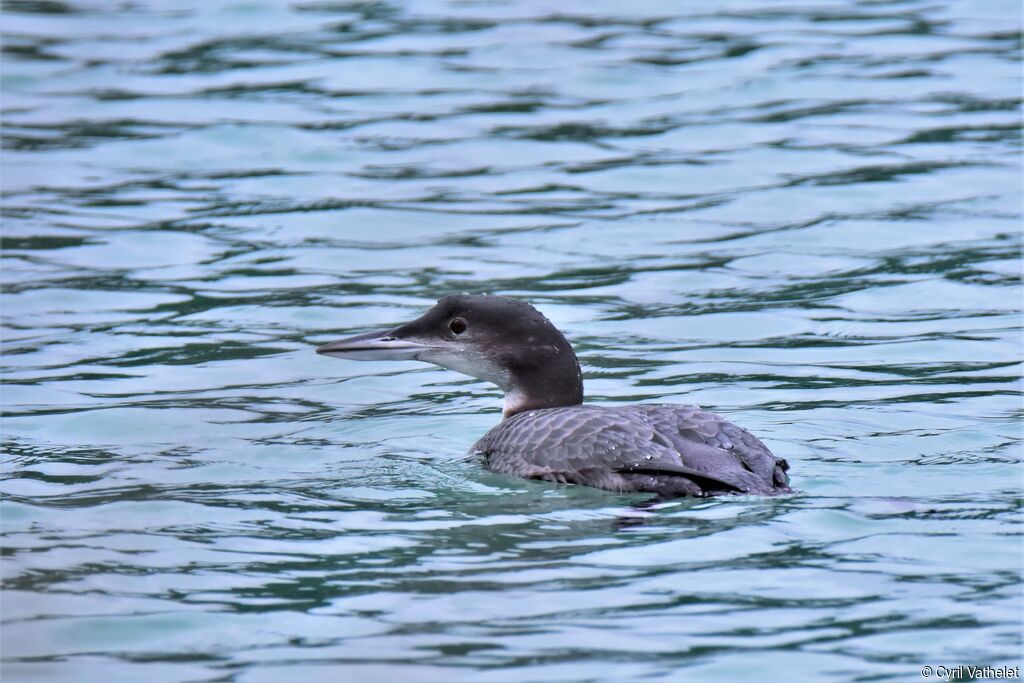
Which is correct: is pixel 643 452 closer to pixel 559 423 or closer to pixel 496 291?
pixel 559 423

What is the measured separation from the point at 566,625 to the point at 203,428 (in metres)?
3.18

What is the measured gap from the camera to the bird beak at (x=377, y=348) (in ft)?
24.3

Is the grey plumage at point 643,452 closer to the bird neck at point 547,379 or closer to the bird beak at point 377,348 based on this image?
the bird neck at point 547,379

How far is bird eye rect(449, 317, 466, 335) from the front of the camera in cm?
729

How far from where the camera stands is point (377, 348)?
24.3 feet

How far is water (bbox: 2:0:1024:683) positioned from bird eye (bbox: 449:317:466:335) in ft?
1.62

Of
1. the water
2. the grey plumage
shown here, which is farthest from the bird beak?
the grey plumage

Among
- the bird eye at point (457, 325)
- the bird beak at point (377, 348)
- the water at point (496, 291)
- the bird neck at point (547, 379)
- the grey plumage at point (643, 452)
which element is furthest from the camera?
the bird beak at point (377, 348)

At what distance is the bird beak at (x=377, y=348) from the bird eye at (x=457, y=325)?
A: 14 centimetres

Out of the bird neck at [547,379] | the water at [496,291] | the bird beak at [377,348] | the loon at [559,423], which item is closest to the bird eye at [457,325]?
the loon at [559,423]

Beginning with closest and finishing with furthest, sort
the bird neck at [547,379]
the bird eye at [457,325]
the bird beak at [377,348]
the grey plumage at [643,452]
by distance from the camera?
the grey plumage at [643,452] < the bird neck at [547,379] < the bird eye at [457,325] < the bird beak at [377,348]

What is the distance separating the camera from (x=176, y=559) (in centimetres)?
559

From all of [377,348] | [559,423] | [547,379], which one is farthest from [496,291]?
[559,423]

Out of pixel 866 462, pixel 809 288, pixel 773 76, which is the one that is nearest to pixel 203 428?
pixel 866 462
